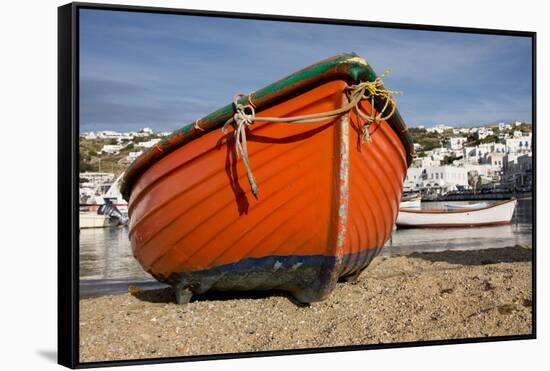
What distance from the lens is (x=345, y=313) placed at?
5355 mm

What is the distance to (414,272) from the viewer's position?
236 inches

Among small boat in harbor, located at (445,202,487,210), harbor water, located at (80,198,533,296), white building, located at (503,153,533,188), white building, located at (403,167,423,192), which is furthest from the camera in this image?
white building, located at (403,167,423,192)

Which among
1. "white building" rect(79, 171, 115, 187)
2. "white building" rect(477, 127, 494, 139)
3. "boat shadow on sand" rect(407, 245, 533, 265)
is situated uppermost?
"white building" rect(477, 127, 494, 139)

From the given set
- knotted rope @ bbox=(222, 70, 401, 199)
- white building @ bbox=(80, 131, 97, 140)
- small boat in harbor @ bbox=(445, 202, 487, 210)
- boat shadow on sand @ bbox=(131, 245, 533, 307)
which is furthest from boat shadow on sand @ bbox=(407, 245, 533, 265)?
white building @ bbox=(80, 131, 97, 140)

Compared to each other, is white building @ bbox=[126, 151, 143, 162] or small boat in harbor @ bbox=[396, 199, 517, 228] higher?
white building @ bbox=[126, 151, 143, 162]

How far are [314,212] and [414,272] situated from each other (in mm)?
1383

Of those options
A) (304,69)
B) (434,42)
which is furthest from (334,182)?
(434,42)

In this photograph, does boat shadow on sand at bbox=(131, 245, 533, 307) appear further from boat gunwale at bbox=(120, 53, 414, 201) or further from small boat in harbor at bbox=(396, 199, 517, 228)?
boat gunwale at bbox=(120, 53, 414, 201)

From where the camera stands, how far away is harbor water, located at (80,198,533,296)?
4797 millimetres

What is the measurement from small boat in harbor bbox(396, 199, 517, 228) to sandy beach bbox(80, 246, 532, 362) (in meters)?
0.22

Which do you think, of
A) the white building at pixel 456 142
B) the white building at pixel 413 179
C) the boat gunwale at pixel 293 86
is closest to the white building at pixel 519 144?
the white building at pixel 456 142

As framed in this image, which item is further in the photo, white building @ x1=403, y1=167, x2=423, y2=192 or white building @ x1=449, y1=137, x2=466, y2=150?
white building @ x1=403, y1=167, x2=423, y2=192

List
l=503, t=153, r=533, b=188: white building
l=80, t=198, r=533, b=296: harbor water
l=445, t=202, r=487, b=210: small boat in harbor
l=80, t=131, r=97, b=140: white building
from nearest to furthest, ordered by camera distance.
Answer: l=80, t=131, r=97, b=140: white building → l=80, t=198, r=533, b=296: harbor water → l=503, t=153, r=533, b=188: white building → l=445, t=202, r=487, b=210: small boat in harbor

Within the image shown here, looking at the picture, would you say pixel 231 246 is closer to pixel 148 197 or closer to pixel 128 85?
pixel 148 197
